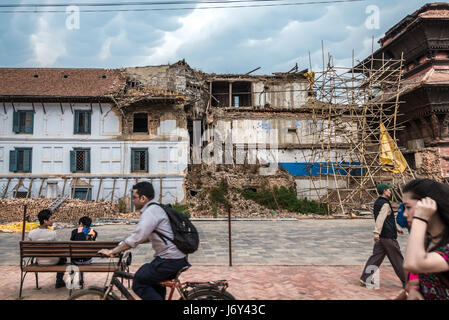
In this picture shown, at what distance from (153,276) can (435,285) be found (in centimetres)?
269

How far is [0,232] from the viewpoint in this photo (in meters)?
14.7

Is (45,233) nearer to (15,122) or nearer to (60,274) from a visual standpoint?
(60,274)

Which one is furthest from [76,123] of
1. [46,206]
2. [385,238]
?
[385,238]

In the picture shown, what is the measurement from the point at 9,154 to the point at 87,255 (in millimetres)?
21242

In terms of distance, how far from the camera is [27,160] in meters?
21.9

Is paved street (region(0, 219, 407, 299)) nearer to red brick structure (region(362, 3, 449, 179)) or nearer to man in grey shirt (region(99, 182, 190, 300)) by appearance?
man in grey shirt (region(99, 182, 190, 300))

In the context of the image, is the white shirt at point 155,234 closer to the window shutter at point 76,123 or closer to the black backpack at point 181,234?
the black backpack at point 181,234

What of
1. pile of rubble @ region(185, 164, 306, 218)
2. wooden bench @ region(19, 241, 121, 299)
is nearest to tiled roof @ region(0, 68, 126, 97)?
pile of rubble @ region(185, 164, 306, 218)

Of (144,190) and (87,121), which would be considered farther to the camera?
(87,121)

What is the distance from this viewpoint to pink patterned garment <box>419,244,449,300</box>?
2244 millimetres

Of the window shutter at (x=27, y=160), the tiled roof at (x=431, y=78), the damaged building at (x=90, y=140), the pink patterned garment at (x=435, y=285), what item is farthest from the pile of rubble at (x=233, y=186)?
the pink patterned garment at (x=435, y=285)

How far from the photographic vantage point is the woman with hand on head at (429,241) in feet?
7.25

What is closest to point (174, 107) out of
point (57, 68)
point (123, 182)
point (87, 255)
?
point (123, 182)

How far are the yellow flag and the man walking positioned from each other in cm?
1536
